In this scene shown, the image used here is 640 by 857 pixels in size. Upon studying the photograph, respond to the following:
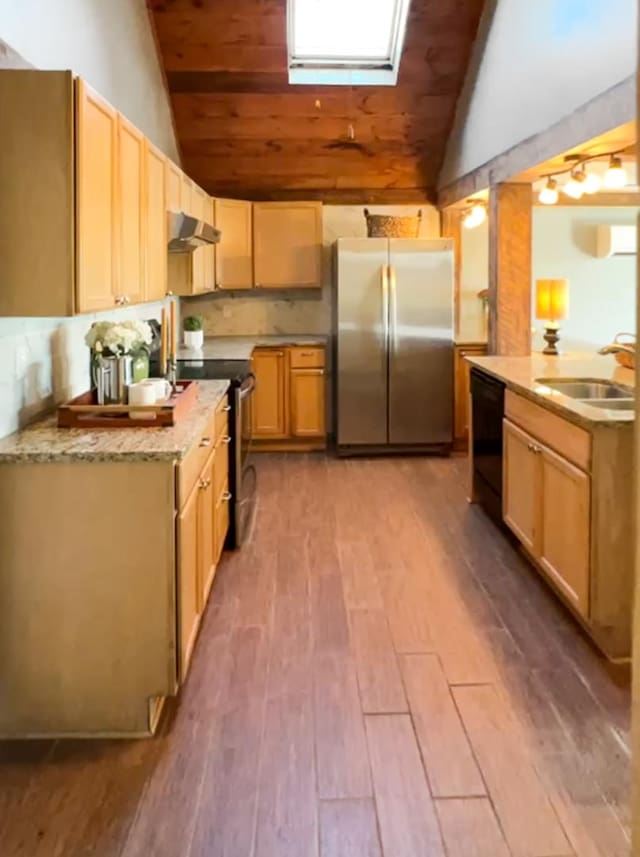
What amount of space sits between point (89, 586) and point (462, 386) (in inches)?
177

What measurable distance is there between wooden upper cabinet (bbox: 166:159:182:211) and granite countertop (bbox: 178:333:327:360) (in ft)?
3.83

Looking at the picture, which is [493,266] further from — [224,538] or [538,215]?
[224,538]

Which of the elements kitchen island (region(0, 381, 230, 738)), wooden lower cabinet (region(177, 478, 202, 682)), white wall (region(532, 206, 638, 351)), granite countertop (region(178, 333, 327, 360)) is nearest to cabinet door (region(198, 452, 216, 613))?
wooden lower cabinet (region(177, 478, 202, 682))

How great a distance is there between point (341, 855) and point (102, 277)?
191 cm

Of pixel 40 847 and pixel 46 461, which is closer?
pixel 40 847

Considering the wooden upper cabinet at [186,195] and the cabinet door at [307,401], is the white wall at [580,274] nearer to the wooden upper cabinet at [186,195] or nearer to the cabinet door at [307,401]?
the cabinet door at [307,401]

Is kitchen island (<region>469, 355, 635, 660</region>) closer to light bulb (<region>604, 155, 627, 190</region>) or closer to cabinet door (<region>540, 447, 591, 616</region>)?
cabinet door (<region>540, 447, 591, 616</region>)

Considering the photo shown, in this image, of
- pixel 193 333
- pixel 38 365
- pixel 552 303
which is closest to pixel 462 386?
pixel 552 303

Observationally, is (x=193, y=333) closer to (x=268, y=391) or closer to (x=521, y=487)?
(x=268, y=391)

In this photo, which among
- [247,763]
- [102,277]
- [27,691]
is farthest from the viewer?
[102,277]

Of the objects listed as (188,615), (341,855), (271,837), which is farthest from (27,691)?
(341,855)

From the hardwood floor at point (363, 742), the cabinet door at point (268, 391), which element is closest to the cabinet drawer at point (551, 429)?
the hardwood floor at point (363, 742)

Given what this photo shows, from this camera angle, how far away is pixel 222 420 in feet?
13.0

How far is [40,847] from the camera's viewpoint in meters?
2.00
